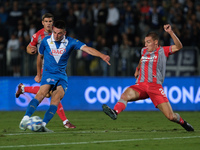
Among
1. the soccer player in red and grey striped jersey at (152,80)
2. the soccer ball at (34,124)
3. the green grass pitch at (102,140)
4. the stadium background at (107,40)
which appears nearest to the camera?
the green grass pitch at (102,140)

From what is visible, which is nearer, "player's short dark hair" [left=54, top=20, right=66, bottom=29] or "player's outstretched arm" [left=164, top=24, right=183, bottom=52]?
"player's outstretched arm" [left=164, top=24, right=183, bottom=52]

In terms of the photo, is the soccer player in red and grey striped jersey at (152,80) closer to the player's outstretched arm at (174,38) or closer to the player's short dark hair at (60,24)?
the player's outstretched arm at (174,38)

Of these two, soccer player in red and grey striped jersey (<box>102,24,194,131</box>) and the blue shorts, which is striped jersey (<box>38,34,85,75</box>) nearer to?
the blue shorts

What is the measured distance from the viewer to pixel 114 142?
8.02 metres

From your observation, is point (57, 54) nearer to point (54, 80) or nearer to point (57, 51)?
point (57, 51)

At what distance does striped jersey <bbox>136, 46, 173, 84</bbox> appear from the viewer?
9.96 meters

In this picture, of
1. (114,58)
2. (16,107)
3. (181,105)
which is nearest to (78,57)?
(114,58)

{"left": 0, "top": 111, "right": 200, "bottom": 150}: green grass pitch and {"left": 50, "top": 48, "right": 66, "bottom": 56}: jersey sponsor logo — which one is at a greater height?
{"left": 50, "top": 48, "right": 66, "bottom": 56}: jersey sponsor logo

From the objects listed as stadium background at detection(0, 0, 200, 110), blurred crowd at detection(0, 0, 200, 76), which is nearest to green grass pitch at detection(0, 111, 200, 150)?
stadium background at detection(0, 0, 200, 110)

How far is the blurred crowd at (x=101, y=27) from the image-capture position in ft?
59.2

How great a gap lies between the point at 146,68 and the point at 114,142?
2.47m

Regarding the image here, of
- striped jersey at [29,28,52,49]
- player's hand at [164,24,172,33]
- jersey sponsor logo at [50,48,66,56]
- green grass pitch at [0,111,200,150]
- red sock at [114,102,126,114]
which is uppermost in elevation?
player's hand at [164,24,172,33]

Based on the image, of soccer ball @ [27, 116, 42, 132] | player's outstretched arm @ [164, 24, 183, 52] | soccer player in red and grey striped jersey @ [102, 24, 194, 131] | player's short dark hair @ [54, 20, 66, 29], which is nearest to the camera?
soccer ball @ [27, 116, 42, 132]

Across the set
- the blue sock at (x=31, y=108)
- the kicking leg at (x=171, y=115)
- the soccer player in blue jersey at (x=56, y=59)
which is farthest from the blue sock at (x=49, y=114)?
the kicking leg at (x=171, y=115)
